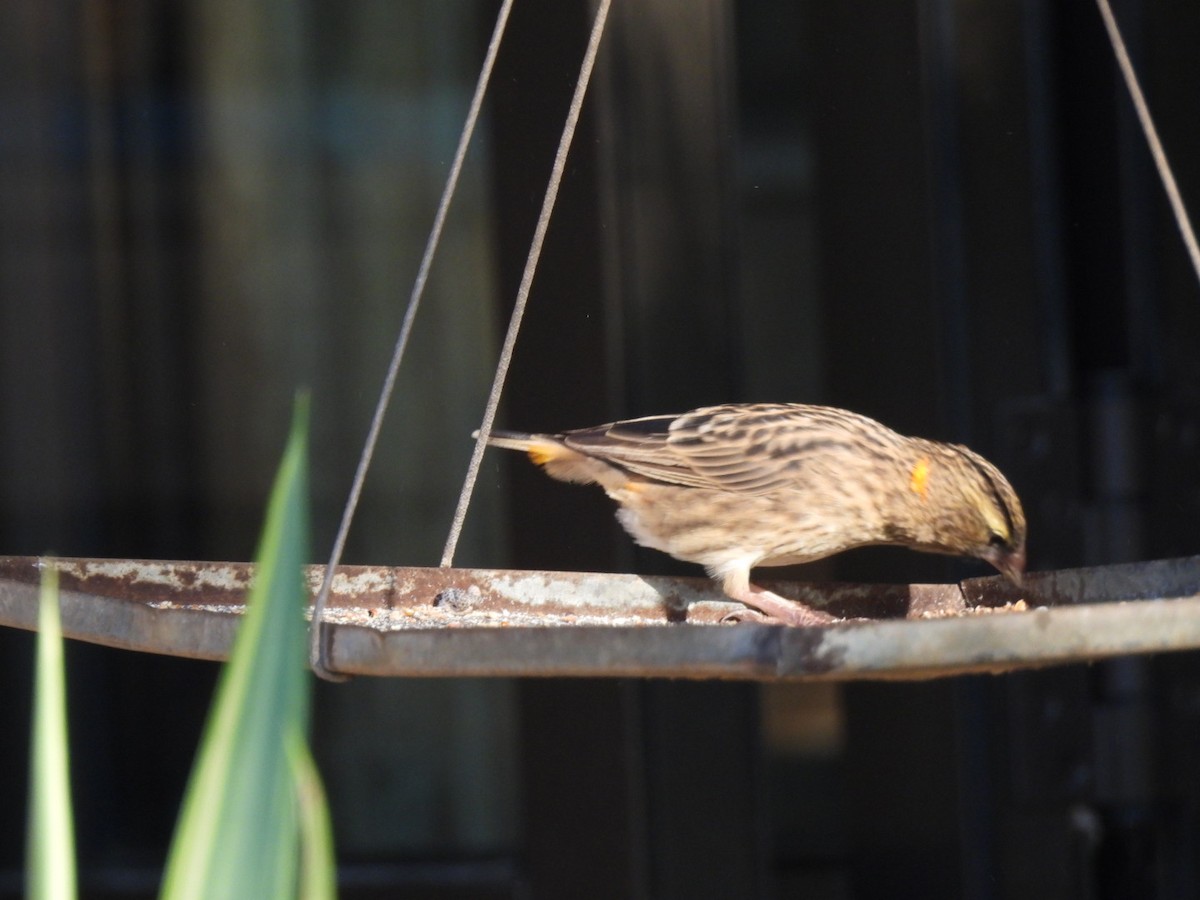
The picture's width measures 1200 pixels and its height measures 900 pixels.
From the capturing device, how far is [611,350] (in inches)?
132

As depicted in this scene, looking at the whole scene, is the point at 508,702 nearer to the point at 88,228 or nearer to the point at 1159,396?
the point at 88,228

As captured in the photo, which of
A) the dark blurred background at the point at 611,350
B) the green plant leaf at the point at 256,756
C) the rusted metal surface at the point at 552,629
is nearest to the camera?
the green plant leaf at the point at 256,756

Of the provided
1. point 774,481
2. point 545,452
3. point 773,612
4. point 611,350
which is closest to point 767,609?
point 773,612

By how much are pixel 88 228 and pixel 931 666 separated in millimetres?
3830

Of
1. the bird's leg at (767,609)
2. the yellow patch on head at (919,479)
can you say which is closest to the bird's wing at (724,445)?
the yellow patch on head at (919,479)

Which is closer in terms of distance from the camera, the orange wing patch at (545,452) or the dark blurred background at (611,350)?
the orange wing patch at (545,452)

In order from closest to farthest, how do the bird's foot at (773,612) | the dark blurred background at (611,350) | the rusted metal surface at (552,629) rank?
1. the rusted metal surface at (552,629)
2. the bird's foot at (773,612)
3. the dark blurred background at (611,350)

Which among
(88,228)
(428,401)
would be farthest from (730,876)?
(88,228)

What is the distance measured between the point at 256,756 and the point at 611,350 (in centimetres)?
249

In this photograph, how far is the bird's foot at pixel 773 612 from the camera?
8.30 feet

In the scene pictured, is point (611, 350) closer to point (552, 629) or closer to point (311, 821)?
point (552, 629)

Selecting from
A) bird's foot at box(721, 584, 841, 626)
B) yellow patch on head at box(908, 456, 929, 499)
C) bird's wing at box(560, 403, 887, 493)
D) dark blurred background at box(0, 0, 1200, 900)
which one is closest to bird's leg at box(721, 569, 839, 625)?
bird's foot at box(721, 584, 841, 626)

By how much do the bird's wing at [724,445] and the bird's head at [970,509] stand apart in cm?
18

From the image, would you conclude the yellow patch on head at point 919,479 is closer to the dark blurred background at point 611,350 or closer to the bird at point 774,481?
the bird at point 774,481
